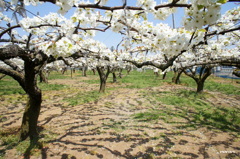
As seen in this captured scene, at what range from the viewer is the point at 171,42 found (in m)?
2.34

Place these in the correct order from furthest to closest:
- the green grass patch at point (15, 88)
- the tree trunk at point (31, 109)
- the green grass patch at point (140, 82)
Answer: the green grass patch at point (140, 82) < the green grass patch at point (15, 88) < the tree trunk at point (31, 109)

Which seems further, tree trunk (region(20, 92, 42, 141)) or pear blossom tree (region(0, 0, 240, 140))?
tree trunk (region(20, 92, 42, 141))

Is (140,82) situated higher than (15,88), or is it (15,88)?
(15,88)

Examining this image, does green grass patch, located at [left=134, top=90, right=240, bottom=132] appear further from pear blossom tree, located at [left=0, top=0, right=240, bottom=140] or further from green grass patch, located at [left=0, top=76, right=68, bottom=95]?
green grass patch, located at [left=0, top=76, right=68, bottom=95]

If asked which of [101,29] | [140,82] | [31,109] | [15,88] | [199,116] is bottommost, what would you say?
[199,116]

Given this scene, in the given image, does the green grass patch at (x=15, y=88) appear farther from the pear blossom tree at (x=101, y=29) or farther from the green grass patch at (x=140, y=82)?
the pear blossom tree at (x=101, y=29)

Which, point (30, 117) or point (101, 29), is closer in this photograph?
point (101, 29)

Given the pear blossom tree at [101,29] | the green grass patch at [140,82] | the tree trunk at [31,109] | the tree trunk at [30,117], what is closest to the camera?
the pear blossom tree at [101,29]

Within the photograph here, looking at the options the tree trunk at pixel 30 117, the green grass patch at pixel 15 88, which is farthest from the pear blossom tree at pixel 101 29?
the green grass patch at pixel 15 88

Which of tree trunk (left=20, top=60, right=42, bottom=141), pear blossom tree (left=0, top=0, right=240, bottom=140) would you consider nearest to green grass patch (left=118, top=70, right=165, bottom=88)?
tree trunk (left=20, top=60, right=42, bottom=141)

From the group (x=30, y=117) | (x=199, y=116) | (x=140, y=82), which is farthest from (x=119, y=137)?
(x=140, y=82)

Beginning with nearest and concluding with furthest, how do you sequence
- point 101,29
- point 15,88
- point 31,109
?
point 101,29, point 31,109, point 15,88

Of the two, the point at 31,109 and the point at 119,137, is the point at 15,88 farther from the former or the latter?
the point at 119,137

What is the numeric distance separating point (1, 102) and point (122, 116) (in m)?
7.33
